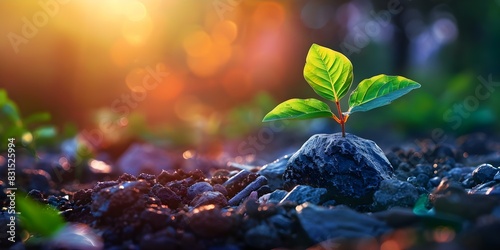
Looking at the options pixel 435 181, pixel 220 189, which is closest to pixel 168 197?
pixel 220 189

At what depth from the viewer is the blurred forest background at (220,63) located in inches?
299

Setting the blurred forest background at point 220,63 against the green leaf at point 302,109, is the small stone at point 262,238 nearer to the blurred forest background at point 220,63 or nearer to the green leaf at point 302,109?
the green leaf at point 302,109

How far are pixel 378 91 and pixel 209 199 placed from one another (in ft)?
2.94

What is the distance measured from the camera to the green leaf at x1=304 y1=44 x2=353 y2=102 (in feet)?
7.71

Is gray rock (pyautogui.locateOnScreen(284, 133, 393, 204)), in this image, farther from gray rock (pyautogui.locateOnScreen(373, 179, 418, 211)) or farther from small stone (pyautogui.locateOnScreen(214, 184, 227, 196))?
small stone (pyautogui.locateOnScreen(214, 184, 227, 196))

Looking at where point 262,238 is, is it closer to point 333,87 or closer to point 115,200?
point 115,200

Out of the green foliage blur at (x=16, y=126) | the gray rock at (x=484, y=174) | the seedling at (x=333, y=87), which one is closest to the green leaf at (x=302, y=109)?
the seedling at (x=333, y=87)

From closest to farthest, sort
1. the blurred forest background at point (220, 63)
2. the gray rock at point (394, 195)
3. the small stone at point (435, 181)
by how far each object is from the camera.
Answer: the gray rock at point (394, 195), the small stone at point (435, 181), the blurred forest background at point (220, 63)

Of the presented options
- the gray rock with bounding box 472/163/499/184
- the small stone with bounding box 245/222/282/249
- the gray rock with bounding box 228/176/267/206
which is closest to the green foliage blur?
the gray rock with bounding box 228/176/267/206

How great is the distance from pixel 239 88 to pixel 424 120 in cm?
706

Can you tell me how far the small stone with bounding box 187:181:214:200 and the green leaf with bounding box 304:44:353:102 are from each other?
69cm

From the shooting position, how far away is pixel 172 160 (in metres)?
5.13

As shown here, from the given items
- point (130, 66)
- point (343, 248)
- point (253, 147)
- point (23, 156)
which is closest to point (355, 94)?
point (343, 248)

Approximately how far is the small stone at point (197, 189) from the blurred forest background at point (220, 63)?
3.41 metres
